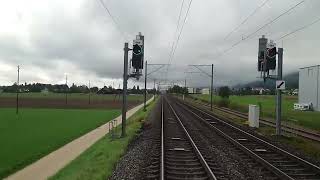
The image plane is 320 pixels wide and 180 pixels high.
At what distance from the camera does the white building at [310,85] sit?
7869 centimetres

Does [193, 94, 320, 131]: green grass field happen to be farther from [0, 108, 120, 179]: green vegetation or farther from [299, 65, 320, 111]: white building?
[0, 108, 120, 179]: green vegetation

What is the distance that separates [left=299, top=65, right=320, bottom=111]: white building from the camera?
258 ft

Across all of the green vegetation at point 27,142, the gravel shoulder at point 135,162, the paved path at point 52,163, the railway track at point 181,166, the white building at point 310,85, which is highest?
the white building at point 310,85

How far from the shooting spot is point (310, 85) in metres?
82.3

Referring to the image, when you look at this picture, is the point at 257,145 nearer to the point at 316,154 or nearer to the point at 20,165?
the point at 316,154

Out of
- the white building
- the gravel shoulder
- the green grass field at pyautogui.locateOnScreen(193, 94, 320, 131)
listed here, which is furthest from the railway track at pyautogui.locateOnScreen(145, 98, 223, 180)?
the white building

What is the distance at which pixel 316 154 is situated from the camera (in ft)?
64.1

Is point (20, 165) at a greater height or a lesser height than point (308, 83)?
lesser

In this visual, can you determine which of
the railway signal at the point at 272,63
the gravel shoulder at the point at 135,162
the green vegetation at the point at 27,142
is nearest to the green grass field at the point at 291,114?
the railway signal at the point at 272,63

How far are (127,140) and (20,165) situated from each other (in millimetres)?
6760

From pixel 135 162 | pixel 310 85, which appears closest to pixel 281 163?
pixel 135 162

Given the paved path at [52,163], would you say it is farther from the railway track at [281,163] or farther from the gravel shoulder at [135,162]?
the railway track at [281,163]

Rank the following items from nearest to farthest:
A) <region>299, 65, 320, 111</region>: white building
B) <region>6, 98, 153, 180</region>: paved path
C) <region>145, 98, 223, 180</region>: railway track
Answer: <region>145, 98, 223, 180</region>: railway track < <region>6, 98, 153, 180</region>: paved path < <region>299, 65, 320, 111</region>: white building

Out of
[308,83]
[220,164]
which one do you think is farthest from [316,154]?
[308,83]
